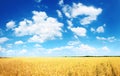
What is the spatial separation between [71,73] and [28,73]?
8.90 feet

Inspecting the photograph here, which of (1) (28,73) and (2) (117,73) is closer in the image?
Result: (1) (28,73)

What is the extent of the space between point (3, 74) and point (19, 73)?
1.04 m

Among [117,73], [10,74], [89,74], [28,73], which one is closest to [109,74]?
[117,73]

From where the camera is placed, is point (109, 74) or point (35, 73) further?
point (109, 74)

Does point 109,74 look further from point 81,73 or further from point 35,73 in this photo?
point 35,73

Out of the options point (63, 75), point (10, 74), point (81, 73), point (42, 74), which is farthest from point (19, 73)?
→ point (81, 73)

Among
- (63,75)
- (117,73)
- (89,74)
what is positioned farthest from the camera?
(117,73)

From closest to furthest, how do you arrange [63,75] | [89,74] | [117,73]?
[63,75] → [89,74] → [117,73]

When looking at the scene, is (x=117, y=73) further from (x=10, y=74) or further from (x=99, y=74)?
(x=10, y=74)

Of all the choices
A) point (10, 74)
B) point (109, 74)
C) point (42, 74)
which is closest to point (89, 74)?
point (109, 74)

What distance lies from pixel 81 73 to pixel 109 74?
6.45ft

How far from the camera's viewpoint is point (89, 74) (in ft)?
41.4

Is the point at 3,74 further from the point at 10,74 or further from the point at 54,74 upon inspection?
the point at 54,74

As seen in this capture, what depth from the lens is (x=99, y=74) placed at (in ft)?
42.8
